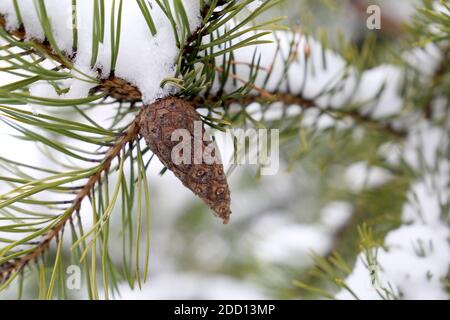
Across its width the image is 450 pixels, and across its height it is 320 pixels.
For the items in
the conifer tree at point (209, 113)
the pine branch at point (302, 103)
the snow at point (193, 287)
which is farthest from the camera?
the snow at point (193, 287)

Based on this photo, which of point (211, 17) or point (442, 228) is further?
point (442, 228)

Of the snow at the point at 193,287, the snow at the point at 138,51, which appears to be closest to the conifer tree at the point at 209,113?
the snow at the point at 138,51

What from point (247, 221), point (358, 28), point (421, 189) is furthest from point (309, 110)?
point (247, 221)

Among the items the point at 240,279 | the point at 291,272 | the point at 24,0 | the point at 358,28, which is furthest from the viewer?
the point at 240,279

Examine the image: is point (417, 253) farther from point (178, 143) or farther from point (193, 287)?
point (193, 287)

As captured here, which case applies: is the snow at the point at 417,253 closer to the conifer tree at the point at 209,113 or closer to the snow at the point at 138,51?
the conifer tree at the point at 209,113

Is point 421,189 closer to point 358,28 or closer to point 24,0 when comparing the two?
point 24,0

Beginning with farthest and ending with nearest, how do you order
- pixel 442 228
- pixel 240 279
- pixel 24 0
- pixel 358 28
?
1. pixel 240 279
2. pixel 358 28
3. pixel 442 228
4. pixel 24 0

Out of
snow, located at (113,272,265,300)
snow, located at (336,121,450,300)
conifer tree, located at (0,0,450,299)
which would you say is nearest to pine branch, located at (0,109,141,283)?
conifer tree, located at (0,0,450,299)

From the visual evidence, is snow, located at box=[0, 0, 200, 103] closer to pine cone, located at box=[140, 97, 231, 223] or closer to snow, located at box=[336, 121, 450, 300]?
pine cone, located at box=[140, 97, 231, 223]
